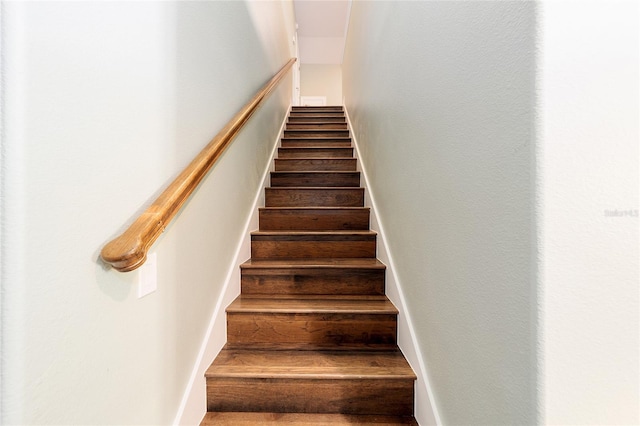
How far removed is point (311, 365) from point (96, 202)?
954 mm

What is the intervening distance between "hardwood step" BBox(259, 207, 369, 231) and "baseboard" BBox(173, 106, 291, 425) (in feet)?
0.68

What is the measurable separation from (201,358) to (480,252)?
1.04m

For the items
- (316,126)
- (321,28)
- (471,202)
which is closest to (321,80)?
(321,28)

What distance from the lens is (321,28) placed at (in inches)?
216

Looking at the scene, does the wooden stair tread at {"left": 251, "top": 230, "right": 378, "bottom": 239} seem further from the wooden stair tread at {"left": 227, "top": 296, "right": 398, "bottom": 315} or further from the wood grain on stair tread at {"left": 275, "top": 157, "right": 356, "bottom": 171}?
Result: the wood grain on stair tread at {"left": 275, "top": 157, "right": 356, "bottom": 171}

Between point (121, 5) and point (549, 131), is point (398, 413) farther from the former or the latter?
point (121, 5)

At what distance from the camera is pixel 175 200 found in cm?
80

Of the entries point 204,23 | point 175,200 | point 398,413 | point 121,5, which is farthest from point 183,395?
point 204,23

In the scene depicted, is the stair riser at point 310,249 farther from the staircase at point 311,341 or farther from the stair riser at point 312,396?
the stair riser at point 312,396

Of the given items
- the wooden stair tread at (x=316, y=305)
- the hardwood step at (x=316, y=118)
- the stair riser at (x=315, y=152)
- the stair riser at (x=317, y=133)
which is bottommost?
the wooden stair tread at (x=316, y=305)

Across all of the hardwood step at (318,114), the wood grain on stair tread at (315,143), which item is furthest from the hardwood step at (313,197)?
the hardwood step at (318,114)

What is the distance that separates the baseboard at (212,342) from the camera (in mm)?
1000

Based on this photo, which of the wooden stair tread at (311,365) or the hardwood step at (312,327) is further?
the hardwood step at (312,327)

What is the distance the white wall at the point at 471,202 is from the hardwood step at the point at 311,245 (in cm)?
50
